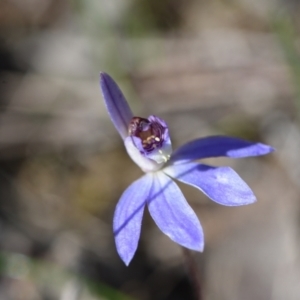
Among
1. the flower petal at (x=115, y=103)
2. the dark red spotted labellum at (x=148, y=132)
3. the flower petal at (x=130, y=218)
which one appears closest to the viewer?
the flower petal at (x=130, y=218)

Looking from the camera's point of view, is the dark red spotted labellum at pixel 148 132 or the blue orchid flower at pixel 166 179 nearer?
the blue orchid flower at pixel 166 179

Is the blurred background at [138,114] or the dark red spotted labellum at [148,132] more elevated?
the dark red spotted labellum at [148,132]

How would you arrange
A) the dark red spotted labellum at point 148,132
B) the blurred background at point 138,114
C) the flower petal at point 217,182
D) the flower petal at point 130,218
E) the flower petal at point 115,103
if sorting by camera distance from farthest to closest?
1. the blurred background at point 138,114
2. the dark red spotted labellum at point 148,132
3. the flower petal at point 115,103
4. the flower petal at point 217,182
5. the flower petal at point 130,218

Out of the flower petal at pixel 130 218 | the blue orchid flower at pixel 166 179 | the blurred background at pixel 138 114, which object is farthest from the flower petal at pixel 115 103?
the blurred background at pixel 138 114

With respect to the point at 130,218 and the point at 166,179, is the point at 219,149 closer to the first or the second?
the point at 166,179

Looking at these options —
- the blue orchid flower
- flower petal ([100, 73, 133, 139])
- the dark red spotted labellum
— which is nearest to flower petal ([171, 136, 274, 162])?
the blue orchid flower

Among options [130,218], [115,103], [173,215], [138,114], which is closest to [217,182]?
[173,215]

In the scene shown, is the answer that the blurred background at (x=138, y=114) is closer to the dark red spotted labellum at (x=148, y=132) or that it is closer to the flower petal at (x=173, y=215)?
the flower petal at (x=173, y=215)
